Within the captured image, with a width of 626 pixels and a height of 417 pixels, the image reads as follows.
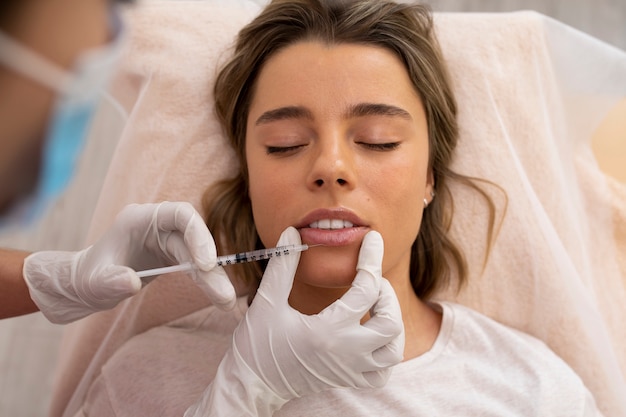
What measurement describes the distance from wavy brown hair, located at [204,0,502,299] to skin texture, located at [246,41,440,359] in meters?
0.05

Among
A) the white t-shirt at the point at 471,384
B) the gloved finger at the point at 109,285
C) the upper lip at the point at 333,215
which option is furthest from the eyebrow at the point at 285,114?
the white t-shirt at the point at 471,384

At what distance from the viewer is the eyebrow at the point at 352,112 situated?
4.36 feet

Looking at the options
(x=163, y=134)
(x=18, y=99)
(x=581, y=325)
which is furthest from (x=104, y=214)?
(x=581, y=325)

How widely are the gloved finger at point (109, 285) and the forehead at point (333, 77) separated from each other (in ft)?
1.67

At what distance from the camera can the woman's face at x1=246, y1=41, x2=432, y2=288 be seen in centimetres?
128

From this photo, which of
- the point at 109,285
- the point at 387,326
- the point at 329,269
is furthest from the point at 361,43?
the point at 109,285

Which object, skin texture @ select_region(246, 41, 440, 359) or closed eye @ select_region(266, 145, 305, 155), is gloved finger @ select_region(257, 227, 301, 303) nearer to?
skin texture @ select_region(246, 41, 440, 359)

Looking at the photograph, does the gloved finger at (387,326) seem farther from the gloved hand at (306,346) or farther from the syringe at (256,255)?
the syringe at (256,255)

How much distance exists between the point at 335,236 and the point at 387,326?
210 millimetres

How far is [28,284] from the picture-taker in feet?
4.07

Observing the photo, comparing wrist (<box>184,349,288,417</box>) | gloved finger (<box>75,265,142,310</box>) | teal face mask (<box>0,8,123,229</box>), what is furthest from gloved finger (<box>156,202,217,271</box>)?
teal face mask (<box>0,8,123,229</box>)

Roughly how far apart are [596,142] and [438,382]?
2.86ft

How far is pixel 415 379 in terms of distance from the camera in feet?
4.67

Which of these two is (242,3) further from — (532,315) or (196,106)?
(532,315)
